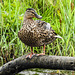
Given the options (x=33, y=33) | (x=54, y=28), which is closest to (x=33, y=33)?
(x=33, y=33)

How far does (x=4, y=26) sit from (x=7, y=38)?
24 cm

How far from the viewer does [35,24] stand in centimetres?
250

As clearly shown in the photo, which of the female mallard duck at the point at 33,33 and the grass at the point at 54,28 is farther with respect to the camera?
the grass at the point at 54,28

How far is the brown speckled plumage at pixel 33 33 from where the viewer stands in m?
2.38

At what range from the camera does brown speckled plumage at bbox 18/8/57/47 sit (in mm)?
2375

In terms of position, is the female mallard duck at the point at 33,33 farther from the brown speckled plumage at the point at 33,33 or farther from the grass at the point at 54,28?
the grass at the point at 54,28

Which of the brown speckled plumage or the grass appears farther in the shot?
the grass

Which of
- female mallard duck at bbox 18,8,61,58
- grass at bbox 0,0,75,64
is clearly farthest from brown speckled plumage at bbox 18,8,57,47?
grass at bbox 0,0,75,64

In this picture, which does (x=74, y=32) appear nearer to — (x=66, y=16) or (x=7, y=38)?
(x=66, y=16)

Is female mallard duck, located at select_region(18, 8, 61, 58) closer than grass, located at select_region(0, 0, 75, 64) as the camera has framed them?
Yes

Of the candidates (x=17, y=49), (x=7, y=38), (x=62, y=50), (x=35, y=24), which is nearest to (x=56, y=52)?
(x=62, y=50)

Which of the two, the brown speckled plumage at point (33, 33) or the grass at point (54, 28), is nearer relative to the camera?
the brown speckled plumage at point (33, 33)

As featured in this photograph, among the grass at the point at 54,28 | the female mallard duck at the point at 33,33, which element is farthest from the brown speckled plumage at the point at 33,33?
the grass at the point at 54,28

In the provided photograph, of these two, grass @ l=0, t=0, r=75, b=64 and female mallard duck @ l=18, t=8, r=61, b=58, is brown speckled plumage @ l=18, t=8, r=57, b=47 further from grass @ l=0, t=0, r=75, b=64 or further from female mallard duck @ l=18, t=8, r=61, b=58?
grass @ l=0, t=0, r=75, b=64
